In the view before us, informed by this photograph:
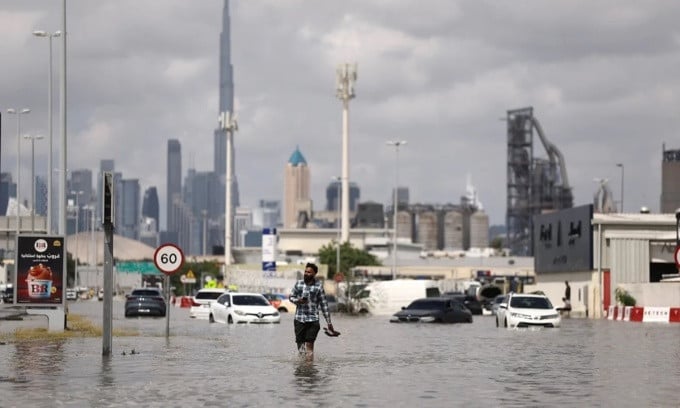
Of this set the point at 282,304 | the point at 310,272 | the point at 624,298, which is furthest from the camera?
the point at 282,304

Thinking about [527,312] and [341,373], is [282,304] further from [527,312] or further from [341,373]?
[341,373]

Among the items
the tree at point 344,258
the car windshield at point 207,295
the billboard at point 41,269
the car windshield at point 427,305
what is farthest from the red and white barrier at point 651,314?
the tree at point 344,258

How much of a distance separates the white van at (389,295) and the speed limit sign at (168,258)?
1707 inches

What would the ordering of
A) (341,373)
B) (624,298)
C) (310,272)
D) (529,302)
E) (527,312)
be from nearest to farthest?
(341,373), (310,272), (527,312), (529,302), (624,298)

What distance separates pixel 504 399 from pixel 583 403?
105cm

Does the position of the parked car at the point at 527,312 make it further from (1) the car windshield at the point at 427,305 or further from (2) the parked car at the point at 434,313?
(1) the car windshield at the point at 427,305

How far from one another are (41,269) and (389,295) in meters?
43.5

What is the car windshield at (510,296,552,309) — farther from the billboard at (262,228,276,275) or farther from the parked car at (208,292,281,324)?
the billboard at (262,228,276,275)

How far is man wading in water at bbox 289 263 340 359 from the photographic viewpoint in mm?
25734

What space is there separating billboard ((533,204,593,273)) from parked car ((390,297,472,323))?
2430 cm

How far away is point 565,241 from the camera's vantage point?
296ft

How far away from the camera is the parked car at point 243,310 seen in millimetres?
54812

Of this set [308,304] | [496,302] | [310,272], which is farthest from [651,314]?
[310,272]

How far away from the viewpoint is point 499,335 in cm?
4384
